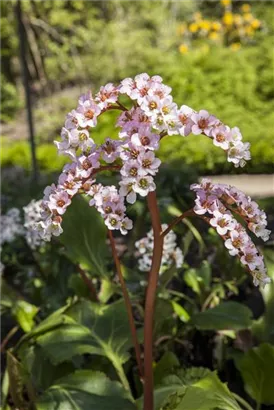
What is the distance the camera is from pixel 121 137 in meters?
1.23

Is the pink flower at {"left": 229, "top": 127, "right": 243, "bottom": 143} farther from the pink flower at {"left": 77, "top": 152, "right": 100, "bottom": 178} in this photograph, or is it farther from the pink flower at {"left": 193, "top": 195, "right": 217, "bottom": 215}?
the pink flower at {"left": 77, "top": 152, "right": 100, "bottom": 178}

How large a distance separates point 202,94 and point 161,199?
682cm

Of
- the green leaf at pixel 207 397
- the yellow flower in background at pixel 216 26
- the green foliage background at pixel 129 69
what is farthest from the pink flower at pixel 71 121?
the yellow flower in background at pixel 216 26

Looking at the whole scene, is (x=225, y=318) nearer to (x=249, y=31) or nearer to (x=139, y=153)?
(x=139, y=153)

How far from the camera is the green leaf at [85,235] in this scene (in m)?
2.12

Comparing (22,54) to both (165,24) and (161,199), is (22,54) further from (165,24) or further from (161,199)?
(165,24)

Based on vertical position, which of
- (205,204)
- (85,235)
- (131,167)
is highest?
(131,167)

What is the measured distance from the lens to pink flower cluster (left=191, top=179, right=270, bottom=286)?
1.25 metres

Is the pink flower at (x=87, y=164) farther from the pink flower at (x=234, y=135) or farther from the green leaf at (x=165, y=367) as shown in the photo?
the green leaf at (x=165, y=367)

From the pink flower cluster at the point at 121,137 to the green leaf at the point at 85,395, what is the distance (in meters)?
0.48

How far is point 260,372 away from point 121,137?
2.82 feet

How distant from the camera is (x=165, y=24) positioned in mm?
15266

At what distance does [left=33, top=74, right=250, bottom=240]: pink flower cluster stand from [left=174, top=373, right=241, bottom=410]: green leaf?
0.38 m

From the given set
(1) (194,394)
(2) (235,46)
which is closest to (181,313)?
(1) (194,394)
